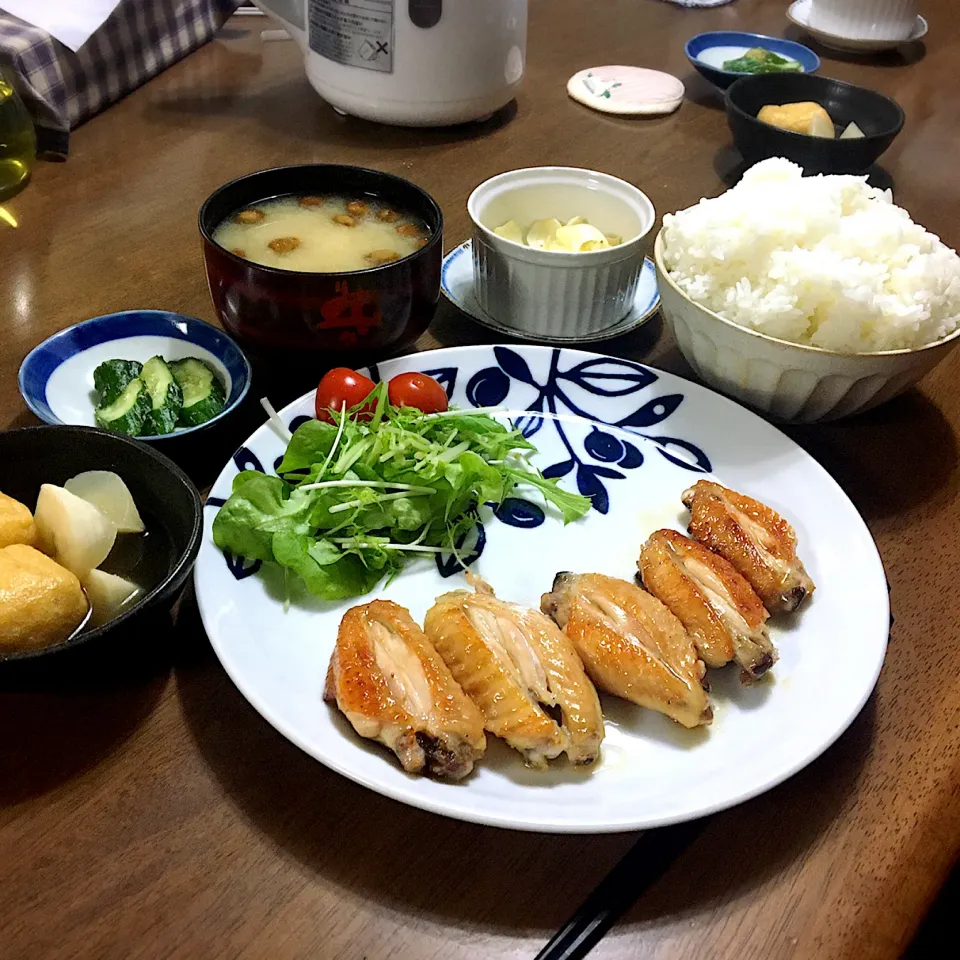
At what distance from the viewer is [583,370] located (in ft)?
4.62

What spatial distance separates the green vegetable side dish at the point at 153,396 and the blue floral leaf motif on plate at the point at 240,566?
21 cm

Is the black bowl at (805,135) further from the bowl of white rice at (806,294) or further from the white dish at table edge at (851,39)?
the white dish at table edge at (851,39)

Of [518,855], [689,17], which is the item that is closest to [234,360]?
[518,855]

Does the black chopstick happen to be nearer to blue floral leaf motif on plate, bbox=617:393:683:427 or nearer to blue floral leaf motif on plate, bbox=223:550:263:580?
blue floral leaf motif on plate, bbox=223:550:263:580

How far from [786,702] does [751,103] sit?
1582 millimetres

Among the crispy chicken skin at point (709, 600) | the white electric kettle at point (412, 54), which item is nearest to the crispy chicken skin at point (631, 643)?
the crispy chicken skin at point (709, 600)

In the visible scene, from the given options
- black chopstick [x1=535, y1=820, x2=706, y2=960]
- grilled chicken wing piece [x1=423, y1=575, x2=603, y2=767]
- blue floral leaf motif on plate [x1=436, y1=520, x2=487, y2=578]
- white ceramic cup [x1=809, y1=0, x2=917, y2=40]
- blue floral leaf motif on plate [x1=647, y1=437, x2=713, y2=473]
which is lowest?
blue floral leaf motif on plate [x1=436, y1=520, x2=487, y2=578]

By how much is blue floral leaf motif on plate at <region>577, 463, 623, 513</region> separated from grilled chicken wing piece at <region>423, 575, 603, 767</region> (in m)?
0.26

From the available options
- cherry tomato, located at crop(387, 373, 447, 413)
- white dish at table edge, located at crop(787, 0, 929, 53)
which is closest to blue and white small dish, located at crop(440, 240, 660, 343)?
cherry tomato, located at crop(387, 373, 447, 413)

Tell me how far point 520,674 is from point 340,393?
0.52 meters

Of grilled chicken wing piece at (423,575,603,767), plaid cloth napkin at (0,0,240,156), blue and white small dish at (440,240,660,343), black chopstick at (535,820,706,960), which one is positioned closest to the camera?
black chopstick at (535,820,706,960)

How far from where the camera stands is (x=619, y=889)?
83 centimetres

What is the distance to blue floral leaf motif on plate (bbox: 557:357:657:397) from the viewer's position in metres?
1.39

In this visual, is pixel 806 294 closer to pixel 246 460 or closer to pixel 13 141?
pixel 246 460
